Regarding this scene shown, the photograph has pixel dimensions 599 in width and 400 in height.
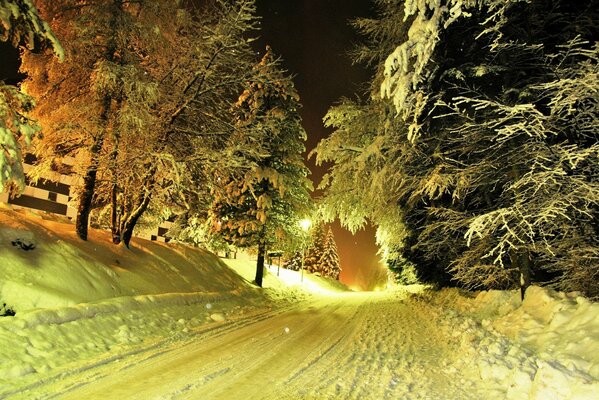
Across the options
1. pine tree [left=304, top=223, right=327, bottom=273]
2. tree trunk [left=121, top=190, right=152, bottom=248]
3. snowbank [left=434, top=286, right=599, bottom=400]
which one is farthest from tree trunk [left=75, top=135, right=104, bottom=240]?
pine tree [left=304, top=223, right=327, bottom=273]

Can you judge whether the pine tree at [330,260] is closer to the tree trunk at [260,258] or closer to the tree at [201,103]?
the tree trunk at [260,258]

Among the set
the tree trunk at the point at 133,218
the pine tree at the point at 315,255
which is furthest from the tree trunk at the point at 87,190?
the pine tree at the point at 315,255

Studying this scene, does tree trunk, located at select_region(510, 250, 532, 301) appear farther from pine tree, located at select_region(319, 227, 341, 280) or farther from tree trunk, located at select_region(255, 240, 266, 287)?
pine tree, located at select_region(319, 227, 341, 280)

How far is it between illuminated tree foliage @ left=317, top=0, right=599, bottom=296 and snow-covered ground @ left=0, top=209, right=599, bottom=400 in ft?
4.85

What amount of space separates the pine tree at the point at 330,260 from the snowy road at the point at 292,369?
52.9 meters

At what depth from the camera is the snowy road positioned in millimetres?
5164

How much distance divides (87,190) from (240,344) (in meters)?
7.03

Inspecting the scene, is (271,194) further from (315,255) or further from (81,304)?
(315,255)

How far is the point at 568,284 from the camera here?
7.95 meters

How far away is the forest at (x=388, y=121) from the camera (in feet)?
20.4

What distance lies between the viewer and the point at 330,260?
63.4 metres

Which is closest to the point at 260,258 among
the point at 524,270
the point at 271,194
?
the point at 271,194

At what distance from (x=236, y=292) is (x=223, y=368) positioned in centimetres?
1143

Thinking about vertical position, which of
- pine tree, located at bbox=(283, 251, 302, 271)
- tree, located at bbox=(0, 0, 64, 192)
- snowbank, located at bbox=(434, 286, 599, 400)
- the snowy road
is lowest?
the snowy road
